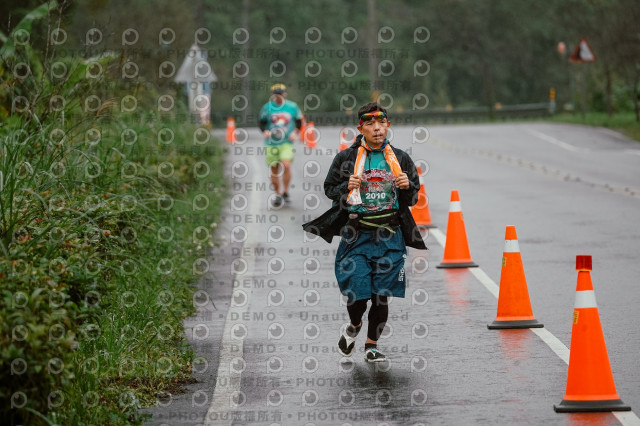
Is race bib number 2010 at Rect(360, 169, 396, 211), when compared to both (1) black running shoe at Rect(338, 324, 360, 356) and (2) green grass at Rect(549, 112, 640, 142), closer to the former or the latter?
(1) black running shoe at Rect(338, 324, 360, 356)

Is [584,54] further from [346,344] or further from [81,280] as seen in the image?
[81,280]

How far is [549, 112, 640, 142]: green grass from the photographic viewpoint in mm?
39250

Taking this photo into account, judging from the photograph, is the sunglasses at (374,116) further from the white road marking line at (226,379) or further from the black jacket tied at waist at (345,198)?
the white road marking line at (226,379)

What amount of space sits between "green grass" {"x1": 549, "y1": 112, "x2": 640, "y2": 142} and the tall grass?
86.2ft

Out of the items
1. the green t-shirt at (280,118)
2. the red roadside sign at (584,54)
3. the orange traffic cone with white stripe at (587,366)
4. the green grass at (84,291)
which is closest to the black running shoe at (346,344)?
the green grass at (84,291)

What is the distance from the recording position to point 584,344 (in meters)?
7.57

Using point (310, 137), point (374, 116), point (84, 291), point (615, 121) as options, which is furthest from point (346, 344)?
point (615, 121)

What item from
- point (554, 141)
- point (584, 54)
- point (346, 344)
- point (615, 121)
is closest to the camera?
point (346, 344)

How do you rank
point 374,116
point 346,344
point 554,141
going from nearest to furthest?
point 374,116 → point 346,344 → point 554,141

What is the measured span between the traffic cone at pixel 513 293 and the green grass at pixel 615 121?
27.6 metres

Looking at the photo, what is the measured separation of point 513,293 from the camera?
400 inches

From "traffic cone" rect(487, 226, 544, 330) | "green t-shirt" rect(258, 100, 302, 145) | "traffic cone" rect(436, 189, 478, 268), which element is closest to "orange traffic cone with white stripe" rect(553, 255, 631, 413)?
"traffic cone" rect(487, 226, 544, 330)

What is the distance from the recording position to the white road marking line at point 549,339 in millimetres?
7190

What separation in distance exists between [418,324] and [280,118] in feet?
33.8
